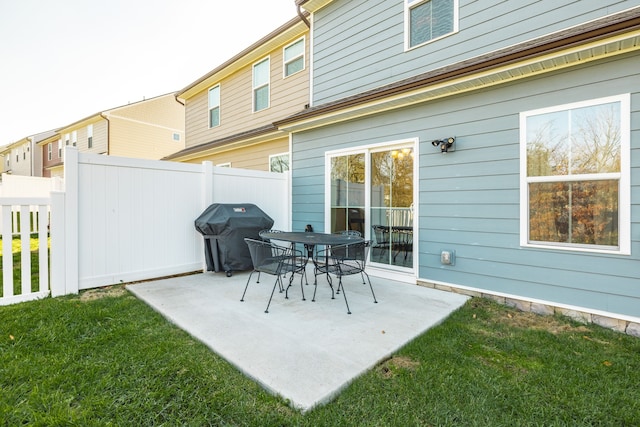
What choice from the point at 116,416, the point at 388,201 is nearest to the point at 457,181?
the point at 388,201

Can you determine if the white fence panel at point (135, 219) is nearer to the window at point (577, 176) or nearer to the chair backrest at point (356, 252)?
the chair backrest at point (356, 252)

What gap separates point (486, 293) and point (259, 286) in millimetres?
3053

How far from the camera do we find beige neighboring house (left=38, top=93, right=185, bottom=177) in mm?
15297

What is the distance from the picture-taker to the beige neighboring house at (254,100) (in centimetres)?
720

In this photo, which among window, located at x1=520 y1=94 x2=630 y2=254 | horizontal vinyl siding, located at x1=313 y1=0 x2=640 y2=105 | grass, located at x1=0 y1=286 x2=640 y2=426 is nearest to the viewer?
grass, located at x1=0 y1=286 x2=640 y2=426

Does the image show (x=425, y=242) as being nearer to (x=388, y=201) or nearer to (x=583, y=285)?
(x=388, y=201)

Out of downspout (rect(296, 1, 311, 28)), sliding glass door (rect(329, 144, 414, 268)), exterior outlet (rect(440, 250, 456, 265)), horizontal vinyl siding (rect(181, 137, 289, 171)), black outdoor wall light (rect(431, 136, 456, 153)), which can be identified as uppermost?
downspout (rect(296, 1, 311, 28))

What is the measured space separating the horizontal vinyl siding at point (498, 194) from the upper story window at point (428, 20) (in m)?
1.16

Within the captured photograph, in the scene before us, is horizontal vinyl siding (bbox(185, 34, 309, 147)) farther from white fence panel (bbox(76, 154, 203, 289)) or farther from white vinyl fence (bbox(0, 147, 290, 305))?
white fence panel (bbox(76, 154, 203, 289))

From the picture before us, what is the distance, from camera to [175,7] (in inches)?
310

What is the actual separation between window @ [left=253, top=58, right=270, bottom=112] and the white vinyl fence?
10.7 ft

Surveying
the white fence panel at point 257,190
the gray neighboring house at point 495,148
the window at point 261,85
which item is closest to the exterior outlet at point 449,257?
the gray neighboring house at point 495,148

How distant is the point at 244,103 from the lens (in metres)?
8.74

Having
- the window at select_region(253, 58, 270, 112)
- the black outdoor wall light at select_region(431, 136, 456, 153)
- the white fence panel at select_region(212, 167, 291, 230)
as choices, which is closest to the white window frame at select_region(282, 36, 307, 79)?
the window at select_region(253, 58, 270, 112)
